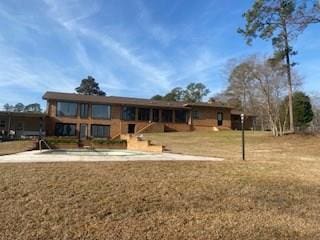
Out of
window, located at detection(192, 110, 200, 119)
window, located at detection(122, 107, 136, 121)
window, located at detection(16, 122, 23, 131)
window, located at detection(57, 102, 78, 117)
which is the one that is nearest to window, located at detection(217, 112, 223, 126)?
window, located at detection(192, 110, 200, 119)

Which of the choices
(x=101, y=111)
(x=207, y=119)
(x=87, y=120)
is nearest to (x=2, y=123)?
(x=87, y=120)

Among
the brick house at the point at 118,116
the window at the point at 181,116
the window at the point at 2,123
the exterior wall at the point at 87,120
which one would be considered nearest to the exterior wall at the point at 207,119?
the brick house at the point at 118,116

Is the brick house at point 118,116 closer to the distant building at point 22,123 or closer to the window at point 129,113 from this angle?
the window at point 129,113

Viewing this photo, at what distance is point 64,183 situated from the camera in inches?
276

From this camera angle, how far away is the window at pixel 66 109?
35812mm

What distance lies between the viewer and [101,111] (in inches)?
1476

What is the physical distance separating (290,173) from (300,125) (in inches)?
1351

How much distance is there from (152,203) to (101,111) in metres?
32.1

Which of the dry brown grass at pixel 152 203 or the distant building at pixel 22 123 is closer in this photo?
the dry brown grass at pixel 152 203

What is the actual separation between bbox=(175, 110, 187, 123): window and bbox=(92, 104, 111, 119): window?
8.04m

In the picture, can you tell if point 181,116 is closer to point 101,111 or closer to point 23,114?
point 101,111

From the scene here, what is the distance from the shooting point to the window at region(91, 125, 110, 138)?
36.8 metres

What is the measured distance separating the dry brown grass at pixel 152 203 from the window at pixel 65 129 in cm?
2731

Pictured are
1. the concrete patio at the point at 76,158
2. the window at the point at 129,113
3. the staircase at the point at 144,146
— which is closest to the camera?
the concrete patio at the point at 76,158
